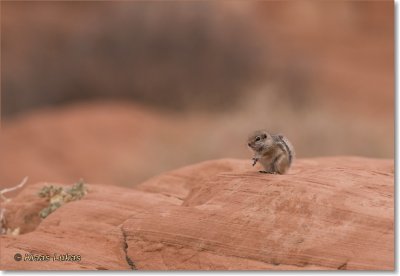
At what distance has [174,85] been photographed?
1938cm

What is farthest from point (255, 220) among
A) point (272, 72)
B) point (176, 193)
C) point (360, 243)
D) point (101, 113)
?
point (272, 72)

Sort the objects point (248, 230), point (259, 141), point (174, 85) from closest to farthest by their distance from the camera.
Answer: point (248, 230)
point (259, 141)
point (174, 85)

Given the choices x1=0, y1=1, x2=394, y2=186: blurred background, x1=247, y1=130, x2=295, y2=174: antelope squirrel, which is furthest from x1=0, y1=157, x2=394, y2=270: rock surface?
x1=0, y1=1, x2=394, y2=186: blurred background

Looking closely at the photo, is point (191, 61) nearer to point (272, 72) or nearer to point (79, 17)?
point (272, 72)

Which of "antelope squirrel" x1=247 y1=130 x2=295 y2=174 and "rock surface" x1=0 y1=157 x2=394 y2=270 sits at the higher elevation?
"antelope squirrel" x1=247 y1=130 x2=295 y2=174

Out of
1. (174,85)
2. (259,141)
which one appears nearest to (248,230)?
(259,141)

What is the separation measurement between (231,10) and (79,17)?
522 cm

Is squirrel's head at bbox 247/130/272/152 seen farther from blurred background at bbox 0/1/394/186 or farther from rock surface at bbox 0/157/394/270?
blurred background at bbox 0/1/394/186

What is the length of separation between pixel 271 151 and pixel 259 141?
15cm

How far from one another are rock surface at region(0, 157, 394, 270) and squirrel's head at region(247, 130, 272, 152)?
0.78 feet

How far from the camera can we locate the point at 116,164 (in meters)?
15.3

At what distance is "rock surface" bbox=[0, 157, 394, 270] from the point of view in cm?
589

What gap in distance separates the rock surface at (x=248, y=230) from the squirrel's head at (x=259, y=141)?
0.24 m

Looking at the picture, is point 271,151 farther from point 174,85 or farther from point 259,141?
point 174,85
